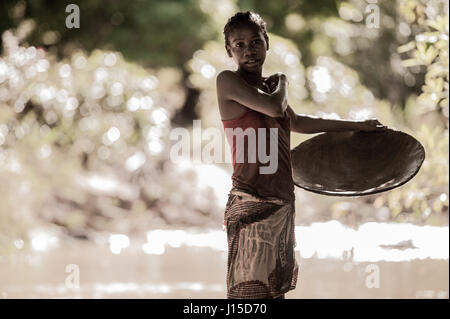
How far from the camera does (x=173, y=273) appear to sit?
16.5 feet

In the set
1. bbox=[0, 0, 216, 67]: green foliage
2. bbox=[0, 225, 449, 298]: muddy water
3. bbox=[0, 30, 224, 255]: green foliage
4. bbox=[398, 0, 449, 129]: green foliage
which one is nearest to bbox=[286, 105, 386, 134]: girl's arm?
bbox=[398, 0, 449, 129]: green foliage

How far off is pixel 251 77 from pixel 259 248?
464 mm

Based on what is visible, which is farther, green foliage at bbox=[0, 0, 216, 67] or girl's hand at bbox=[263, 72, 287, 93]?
green foliage at bbox=[0, 0, 216, 67]

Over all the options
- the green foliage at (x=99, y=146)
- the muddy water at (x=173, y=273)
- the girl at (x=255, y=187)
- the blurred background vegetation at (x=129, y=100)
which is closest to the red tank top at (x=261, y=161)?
the girl at (x=255, y=187)

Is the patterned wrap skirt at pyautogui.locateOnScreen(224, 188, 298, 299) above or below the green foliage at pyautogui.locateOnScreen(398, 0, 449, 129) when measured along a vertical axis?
below

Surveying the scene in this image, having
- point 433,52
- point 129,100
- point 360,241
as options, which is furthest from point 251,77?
point 129,100

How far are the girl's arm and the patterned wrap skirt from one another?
31 centimetres

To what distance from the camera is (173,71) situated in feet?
29.3

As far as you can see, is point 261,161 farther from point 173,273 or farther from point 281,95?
point 173,273

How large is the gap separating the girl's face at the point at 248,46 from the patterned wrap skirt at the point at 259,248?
34cm

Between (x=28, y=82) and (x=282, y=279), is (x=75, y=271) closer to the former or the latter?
(x=28, y=82)

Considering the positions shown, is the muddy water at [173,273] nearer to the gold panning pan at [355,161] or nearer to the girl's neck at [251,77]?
the gold panning pan at [355,161]

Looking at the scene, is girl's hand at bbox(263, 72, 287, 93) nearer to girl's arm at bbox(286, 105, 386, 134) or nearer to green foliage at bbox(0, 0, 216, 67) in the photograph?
girl's arm at bbox(286, 105, 386, 134)

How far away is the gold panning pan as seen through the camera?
1.95 m
